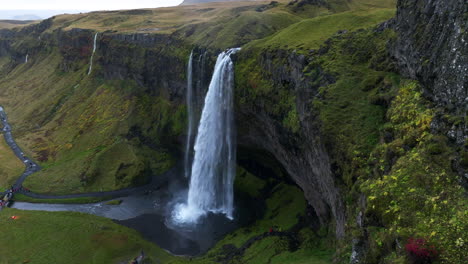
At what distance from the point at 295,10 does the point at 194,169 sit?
136ft

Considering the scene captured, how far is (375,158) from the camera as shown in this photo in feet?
66.2

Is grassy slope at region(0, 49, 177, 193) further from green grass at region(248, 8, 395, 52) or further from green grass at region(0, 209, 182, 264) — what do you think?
green grass at region(248, 8, 395, 52)

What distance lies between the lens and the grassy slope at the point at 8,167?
190ft

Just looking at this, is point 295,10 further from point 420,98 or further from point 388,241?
point 388,241

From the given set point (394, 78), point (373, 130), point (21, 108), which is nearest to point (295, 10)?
point (394, 78)

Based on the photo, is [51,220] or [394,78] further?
[51,220]

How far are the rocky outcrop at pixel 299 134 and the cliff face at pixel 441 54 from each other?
8390mm

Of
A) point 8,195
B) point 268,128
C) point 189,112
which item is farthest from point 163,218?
point 8,195

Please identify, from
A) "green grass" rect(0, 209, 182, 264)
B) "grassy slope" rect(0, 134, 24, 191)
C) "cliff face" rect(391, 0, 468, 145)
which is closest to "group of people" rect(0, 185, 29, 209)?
"grassy slope" rect(0, 134, 24, 191)

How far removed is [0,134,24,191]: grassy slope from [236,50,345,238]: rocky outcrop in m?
44.6

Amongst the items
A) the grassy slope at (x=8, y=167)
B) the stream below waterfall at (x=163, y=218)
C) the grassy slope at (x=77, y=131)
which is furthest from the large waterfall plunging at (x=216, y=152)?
the grassy slope at (x=8, y=167)

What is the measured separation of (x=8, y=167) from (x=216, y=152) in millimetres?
45142

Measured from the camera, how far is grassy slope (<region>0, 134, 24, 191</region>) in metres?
58.0

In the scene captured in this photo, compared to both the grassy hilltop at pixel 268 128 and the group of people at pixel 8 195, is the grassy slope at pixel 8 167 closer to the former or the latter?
the grassy hilltop at pixel 268 128
